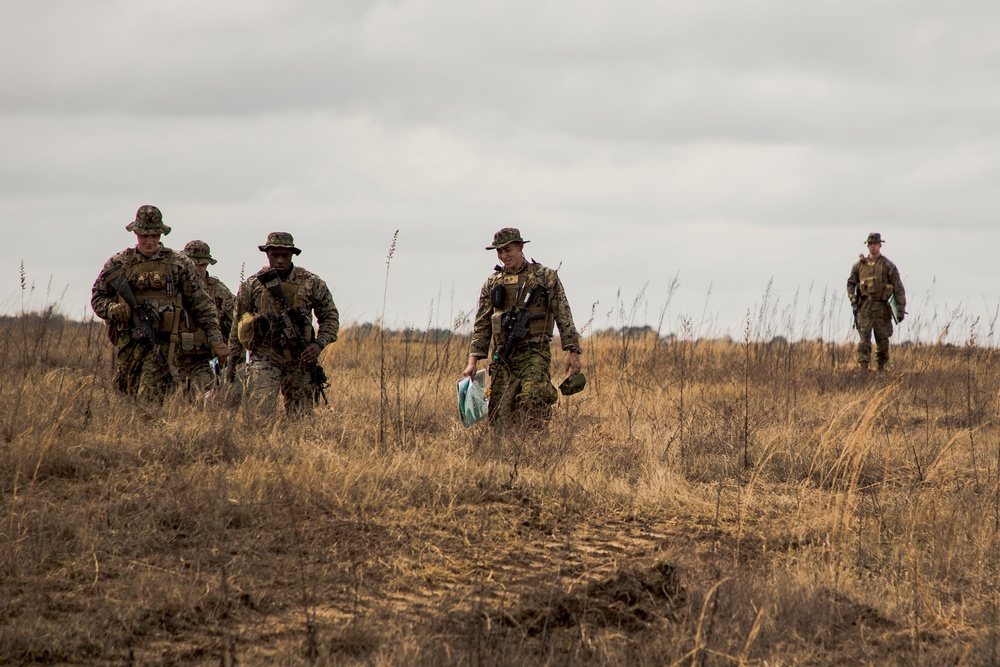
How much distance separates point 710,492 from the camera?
634 centimetres

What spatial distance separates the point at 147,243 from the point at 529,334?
9.73 feet

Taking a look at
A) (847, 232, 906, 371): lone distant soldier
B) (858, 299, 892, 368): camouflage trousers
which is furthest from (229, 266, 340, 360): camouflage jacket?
(858, 299, 892, 368): camouflage trousers

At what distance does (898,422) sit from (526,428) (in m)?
4.33

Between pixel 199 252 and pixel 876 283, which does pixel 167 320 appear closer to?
pixel 199 252

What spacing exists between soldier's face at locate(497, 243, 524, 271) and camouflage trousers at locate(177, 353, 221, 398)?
8.95 ft

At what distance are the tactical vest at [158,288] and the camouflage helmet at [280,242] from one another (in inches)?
29.5

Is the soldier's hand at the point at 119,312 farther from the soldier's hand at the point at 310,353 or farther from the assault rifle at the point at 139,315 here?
the soldier's hand at the point at 310,353

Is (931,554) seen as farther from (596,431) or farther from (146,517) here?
(146,517)

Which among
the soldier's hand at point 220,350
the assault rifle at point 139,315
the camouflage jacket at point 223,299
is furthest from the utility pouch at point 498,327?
the camouflage jacket at point 223,299

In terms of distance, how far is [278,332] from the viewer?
7570 mm

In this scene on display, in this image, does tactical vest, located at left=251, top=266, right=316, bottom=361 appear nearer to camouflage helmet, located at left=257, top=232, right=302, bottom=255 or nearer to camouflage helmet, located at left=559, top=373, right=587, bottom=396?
camouflage helmet, located at left=257, top=232, right=302, bottom=255

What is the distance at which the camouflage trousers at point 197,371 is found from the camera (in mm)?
8445

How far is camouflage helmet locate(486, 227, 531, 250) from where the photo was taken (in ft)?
24.5

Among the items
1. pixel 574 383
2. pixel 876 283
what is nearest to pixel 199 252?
pixel 574 383
